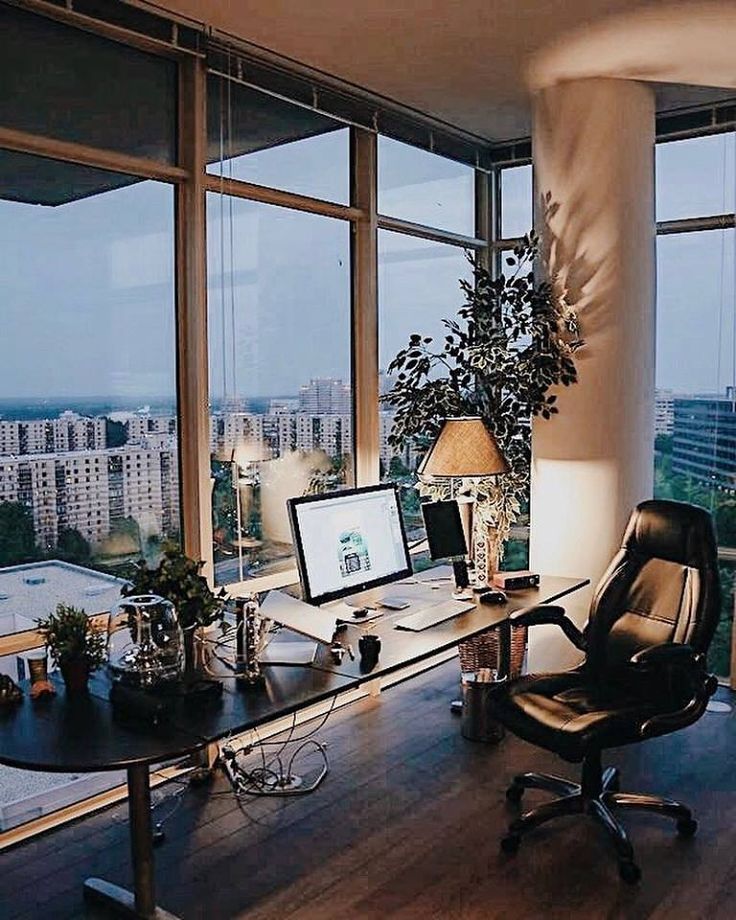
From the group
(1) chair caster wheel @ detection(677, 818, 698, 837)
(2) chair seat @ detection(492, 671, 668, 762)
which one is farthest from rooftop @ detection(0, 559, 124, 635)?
(1) chair caster wheel @ detection(677, 818, 698, 837)

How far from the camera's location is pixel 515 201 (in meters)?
5.27

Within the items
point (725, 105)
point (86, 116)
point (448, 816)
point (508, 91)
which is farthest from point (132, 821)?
point (725, 105)

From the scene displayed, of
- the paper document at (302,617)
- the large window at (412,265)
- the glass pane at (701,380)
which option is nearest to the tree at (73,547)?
the paper document at (302,617)

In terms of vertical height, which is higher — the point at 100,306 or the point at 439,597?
→ the point at 100,306

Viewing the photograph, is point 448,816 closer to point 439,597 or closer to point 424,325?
point 439,597

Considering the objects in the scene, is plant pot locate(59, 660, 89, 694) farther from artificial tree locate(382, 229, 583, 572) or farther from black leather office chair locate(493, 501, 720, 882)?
artificial tree locate(382, 229, 583, 572)

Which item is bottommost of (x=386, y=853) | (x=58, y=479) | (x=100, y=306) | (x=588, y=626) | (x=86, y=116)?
(x=386, y=853)

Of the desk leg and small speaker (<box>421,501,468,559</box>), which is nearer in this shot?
the desk leg

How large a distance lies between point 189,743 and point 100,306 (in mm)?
1740

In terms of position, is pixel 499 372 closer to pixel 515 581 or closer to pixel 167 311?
Result: pixel 515 581

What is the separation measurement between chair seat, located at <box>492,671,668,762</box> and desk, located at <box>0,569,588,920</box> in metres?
0.31

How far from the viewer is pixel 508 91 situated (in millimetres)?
4289

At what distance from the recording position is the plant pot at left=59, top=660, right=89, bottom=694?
2672 millimetres

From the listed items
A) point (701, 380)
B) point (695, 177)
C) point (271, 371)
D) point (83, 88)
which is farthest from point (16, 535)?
point (695, 177)
